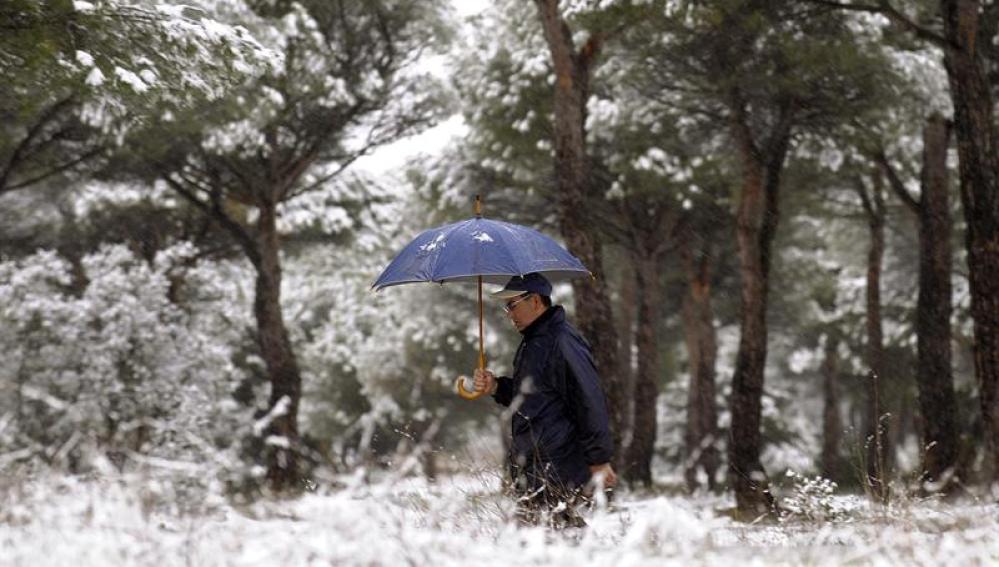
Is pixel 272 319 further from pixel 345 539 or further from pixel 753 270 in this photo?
pixel 345 539

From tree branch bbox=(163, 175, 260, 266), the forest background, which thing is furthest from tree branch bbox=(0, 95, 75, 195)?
tree branch bbox=(163, 175, 260, 266)

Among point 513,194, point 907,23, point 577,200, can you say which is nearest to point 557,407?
point 907,23

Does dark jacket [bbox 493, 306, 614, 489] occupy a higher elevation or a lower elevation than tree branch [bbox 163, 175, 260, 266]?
lower

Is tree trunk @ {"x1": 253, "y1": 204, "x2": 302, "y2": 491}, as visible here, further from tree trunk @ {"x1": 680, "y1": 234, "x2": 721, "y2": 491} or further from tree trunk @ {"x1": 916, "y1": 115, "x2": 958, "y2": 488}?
tree trunk @ {"x1": 916, "y1": 115, "x2": 958, "y2": 488}

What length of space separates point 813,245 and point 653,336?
688cm

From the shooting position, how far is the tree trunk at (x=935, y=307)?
537 inches

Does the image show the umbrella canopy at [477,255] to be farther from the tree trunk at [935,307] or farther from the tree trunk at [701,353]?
the tree trunk at [701,353]

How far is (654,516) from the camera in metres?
3.78

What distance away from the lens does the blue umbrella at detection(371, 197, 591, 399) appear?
240 inches

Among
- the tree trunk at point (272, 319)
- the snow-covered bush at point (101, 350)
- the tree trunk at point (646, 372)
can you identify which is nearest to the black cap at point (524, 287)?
the tree trunk at point (272, 319)

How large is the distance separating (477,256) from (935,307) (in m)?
10.0

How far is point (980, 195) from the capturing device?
366 inches

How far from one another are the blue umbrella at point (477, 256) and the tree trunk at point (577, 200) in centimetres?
566

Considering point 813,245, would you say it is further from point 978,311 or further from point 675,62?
point 978,311
